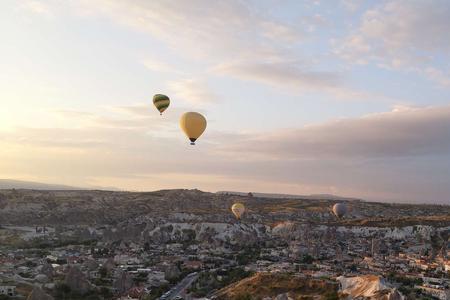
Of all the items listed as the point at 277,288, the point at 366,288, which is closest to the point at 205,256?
the point at 277,288

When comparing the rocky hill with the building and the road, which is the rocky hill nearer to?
the road

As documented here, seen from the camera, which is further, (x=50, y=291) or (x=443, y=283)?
(x=443, y=283)

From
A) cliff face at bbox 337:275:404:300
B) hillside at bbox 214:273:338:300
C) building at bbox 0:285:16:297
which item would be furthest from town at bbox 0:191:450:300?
hillside at bbox 214:273:338:300

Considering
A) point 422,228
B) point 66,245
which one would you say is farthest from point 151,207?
point 422,228

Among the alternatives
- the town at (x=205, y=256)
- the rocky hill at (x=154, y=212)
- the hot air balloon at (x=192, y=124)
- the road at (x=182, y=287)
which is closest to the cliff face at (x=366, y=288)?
the town at (x=205, y=256)

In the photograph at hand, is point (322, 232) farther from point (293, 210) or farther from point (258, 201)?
point (258, 201)
